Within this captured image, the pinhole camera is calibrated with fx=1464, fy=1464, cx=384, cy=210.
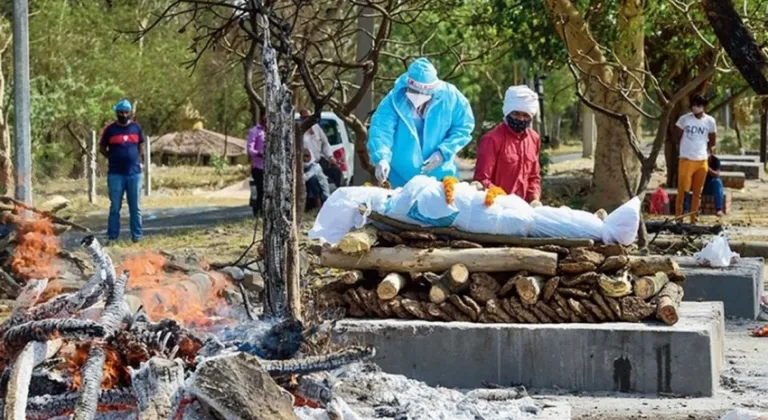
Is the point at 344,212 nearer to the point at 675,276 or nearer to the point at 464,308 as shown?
the point at 464,308

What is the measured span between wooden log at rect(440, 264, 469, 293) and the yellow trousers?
1268cm

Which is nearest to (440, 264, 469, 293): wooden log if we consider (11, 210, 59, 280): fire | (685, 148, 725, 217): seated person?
(11, 210, 59, 280): fire

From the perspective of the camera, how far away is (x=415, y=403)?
24.8 ft

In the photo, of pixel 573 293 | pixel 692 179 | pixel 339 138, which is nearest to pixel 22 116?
pixel 573 293

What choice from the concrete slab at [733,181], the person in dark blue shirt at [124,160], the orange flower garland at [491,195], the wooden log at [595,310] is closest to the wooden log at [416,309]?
the orange flower garland at [491,195]

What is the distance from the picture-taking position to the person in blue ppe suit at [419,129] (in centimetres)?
1032

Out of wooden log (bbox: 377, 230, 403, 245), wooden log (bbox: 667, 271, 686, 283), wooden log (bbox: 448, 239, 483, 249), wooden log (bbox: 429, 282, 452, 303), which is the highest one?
wooden log (bbox: 377, 230, 403, 245)

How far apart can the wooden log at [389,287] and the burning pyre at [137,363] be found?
1.51m

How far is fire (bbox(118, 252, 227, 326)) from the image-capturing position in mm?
9427

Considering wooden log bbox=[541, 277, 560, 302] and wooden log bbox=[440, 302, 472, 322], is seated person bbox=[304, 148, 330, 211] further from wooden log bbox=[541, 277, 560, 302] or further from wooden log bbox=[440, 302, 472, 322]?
wooden log bbox=[541, 277, 560, 302]

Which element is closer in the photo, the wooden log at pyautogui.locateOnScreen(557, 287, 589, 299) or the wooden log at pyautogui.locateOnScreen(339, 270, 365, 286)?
the wooden log at pyautogui.locateOnScreen(557, 287, 589, 299)

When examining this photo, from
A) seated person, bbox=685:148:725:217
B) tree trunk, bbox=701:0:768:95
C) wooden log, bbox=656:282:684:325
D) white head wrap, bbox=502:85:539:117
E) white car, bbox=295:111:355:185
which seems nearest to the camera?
tree trunk, bbox=701:0:768:95

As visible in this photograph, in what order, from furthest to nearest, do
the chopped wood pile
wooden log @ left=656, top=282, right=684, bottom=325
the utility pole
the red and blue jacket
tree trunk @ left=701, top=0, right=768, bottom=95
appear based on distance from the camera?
the red and blue jacket, the utility pole, the chopped wood pile, wooden log @ left=656, top=282, right=684, bottom=325, tree trunk @ left=701, top=0, right=768, bottom=95

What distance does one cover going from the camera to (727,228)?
19.2 m
